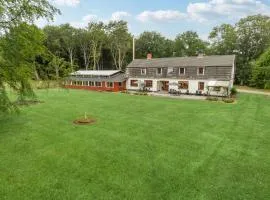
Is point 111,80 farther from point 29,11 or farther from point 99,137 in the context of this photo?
point 29,11

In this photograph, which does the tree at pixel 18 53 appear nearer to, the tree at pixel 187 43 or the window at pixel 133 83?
the window at pixel 133 83

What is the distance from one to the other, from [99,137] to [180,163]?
4857 millimetres

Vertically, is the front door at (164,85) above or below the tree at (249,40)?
below

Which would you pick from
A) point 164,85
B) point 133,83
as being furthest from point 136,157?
point 133,83

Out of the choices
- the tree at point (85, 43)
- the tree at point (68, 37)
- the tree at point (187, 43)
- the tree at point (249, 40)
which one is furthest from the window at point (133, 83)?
the tree at point (187, 43)

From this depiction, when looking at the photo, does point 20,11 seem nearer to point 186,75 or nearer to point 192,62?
point 186,75

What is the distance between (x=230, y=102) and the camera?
74.1 ft

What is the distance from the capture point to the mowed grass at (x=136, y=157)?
7246mm

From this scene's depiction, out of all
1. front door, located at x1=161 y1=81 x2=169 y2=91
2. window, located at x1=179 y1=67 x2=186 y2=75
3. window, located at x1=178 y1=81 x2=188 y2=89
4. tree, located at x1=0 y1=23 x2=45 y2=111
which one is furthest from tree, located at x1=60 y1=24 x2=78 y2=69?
tree, located at x1=0 y1=23 x2=45 y2=111

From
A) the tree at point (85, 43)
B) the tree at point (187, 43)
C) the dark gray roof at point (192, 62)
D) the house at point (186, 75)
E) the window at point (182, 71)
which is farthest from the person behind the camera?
the tree at point (187, 43)

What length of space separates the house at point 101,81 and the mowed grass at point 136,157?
17.0 m

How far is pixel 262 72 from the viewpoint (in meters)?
31.8

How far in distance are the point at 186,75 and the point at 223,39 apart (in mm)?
19442

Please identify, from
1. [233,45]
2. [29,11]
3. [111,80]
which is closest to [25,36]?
[29,11]
